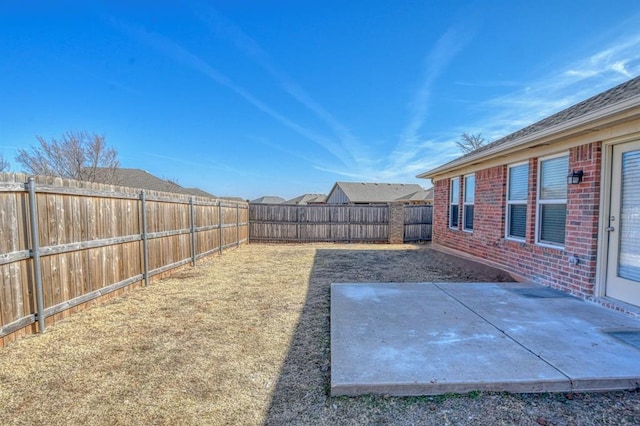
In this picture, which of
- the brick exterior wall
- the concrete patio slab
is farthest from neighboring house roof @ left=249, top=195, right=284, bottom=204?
the concrete patio slab

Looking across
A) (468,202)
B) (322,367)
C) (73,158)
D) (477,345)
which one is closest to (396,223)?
(468,202)

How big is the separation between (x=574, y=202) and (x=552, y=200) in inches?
23.6

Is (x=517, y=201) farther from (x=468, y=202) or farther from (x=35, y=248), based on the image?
(x=35, y=248)

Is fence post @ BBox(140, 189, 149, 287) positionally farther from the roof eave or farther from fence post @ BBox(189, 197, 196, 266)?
the roof eave

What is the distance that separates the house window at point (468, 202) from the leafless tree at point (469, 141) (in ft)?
75.6

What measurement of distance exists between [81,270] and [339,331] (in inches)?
143

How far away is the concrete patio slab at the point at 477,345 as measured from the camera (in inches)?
87.9

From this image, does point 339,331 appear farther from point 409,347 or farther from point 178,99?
point 178,99

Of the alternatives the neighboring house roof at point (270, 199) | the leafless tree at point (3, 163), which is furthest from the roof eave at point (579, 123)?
the neighboring house roof at point (270, 199)

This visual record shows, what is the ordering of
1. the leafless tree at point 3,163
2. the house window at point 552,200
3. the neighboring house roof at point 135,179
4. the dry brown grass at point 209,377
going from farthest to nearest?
the neighboring house roof at point 135,179, the leafless tree at point 3,163, the house window at point 552,200, the dry brown grass at point 209,377

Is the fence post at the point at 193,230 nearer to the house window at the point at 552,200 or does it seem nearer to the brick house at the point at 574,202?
the brick house at the point at 574,202

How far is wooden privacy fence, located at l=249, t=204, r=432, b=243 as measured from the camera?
13.8 m

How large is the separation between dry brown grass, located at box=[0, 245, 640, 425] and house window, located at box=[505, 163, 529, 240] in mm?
4100

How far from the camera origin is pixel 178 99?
1357 cm
